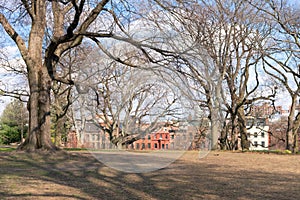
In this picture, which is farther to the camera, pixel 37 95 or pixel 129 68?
pixel 37 95

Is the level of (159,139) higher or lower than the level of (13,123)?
lower

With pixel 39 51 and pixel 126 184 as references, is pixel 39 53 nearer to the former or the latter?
pixel 39 51

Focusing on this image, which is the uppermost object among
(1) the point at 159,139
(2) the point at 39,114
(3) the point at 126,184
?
(2) the point at 39,114

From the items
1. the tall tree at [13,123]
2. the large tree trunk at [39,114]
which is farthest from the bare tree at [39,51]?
the tall tree at [13,123]

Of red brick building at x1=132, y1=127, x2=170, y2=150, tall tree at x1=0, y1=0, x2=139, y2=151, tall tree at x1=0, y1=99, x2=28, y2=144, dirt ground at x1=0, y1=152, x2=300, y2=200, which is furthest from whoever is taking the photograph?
tall tree at x1=0, y1=99, x2=28, y2=144

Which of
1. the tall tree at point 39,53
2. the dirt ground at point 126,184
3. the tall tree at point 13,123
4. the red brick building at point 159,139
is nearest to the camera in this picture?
the red brick building at point 159,139

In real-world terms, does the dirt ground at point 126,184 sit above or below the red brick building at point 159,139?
below

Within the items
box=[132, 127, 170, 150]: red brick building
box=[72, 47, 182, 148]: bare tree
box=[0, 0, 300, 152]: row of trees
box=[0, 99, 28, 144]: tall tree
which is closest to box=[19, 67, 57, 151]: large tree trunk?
box=[0, 0, 300, 152]: row of trees

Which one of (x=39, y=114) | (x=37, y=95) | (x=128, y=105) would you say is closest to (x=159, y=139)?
(x=128, y=105)

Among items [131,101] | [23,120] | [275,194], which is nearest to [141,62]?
[131,101]

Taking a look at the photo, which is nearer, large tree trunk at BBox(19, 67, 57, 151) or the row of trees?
the row of trees

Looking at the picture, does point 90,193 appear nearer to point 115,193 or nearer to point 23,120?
point 115,193

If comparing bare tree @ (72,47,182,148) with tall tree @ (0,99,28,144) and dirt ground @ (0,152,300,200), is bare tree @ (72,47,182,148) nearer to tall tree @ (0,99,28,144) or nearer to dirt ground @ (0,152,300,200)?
dirt ground @ (0,152,300,200)

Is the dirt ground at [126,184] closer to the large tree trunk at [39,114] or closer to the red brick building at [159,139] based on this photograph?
the red brick building at [159,139]
